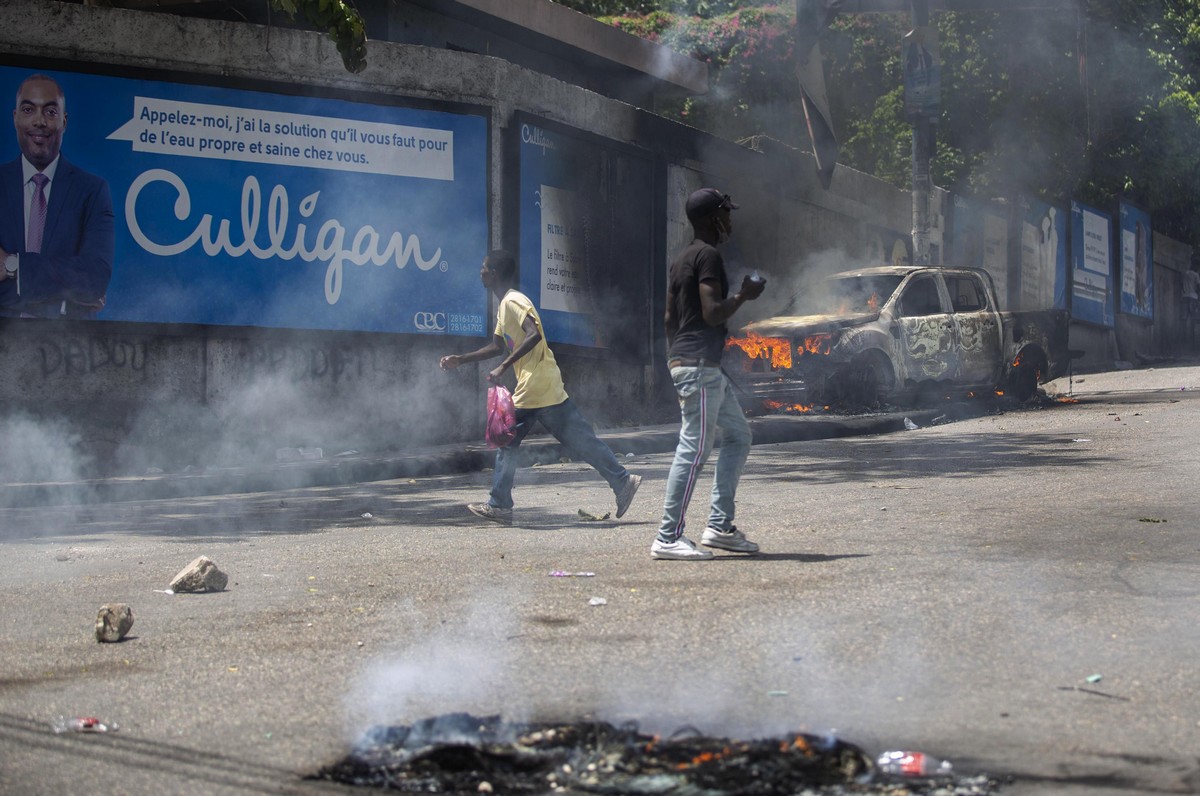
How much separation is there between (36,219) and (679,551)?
847 centimetres

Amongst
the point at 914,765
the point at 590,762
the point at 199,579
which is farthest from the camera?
the point at 199,579

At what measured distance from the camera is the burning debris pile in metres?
3.32

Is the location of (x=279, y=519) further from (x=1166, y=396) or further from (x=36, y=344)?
(x=1166, y=396)

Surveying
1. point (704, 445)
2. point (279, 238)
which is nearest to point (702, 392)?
point (704, 445)

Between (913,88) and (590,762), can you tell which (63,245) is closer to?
(590,762)

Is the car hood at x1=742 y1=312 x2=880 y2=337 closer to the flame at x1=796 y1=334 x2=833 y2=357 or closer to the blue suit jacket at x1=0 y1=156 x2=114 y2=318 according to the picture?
the flame at x1=796 y1=334 x2=833 y2=357

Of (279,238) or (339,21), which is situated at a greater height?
(339,21)

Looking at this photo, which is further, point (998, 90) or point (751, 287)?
point (998, 90)

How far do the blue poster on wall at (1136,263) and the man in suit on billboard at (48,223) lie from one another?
28.1 metres

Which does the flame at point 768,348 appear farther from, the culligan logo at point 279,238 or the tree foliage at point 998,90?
the tree foliage at point 998,90

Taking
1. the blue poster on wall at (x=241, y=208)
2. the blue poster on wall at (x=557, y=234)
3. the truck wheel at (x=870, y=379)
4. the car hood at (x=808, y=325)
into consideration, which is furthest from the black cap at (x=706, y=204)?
the truck wheel at (x=870, y=379)

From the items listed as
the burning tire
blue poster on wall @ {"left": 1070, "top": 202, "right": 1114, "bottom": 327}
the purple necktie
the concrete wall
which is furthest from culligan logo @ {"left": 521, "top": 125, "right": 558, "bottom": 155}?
blue poster on wall @ {"left": 1070, "top": 202, "right": 1114, "bottom": 327}

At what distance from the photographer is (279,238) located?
13719mm

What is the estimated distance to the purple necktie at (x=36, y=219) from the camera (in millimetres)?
12602
